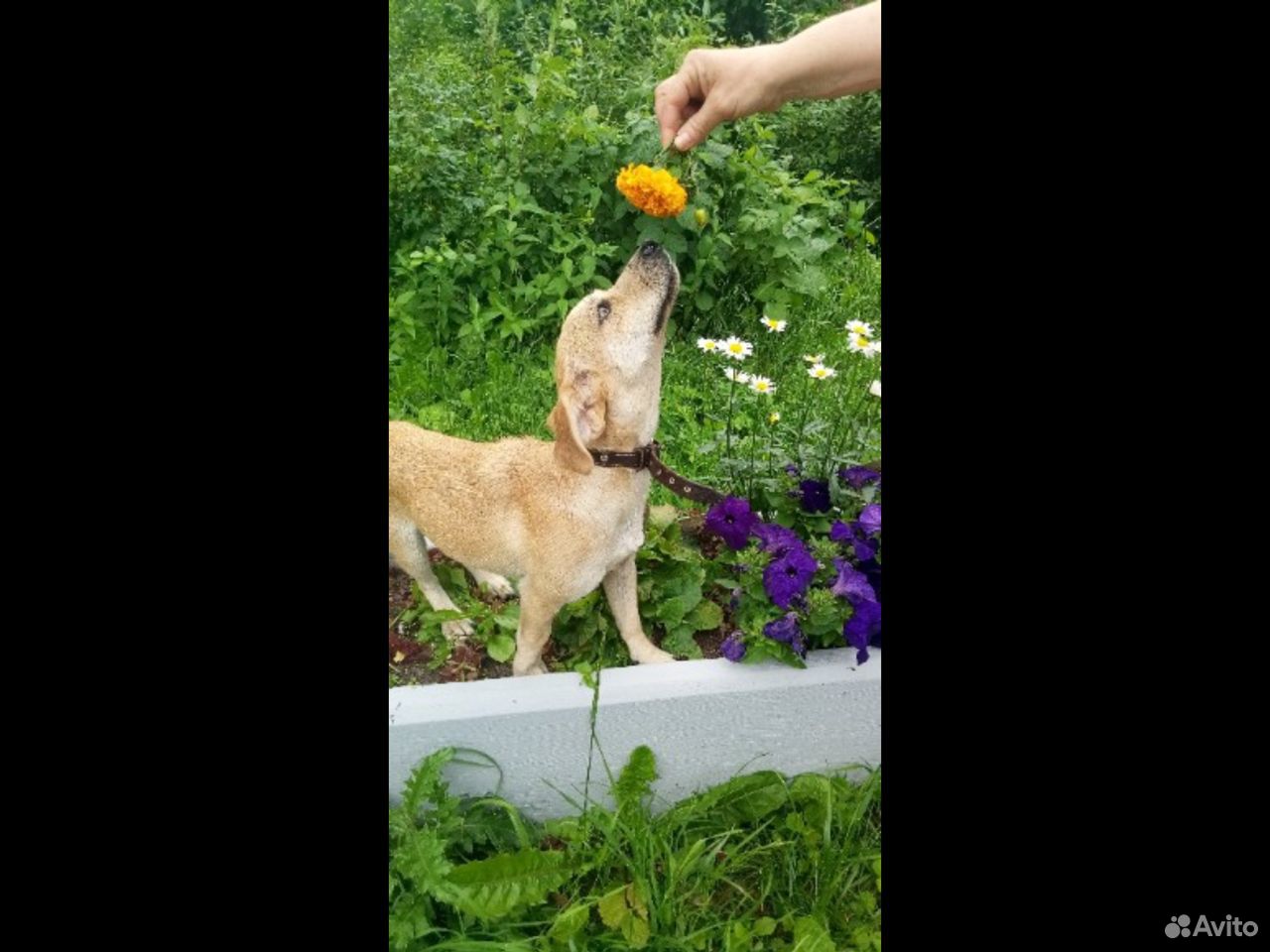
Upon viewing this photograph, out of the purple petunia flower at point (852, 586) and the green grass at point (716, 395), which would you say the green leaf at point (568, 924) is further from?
the green grass at point (716, 395)

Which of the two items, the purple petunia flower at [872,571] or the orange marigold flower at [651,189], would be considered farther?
the purple petunia flower at [872,571]

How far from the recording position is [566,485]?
4.15 feet

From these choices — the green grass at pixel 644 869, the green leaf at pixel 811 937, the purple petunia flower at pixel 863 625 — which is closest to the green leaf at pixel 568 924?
the green grass at pixel 644 869

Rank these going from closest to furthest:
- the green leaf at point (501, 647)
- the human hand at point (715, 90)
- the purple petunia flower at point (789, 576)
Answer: the human hand at point (715, 90) → the purple petunia flower at point (789, 576) → the green leaf at point (501, 647)

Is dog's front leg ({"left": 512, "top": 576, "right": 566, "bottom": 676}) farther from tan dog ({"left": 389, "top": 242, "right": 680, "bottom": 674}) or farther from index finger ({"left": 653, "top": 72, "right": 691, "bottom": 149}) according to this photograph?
index finger ({"left": 653, "top": 72, "right": 691, "bottom": 149})

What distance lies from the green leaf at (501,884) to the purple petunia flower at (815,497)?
671 millimetres

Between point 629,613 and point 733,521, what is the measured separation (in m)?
0.21

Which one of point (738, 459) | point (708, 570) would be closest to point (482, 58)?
point (738, 459)

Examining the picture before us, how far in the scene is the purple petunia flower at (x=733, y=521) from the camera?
1456 millimetres

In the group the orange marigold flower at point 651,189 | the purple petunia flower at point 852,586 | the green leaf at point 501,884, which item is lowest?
the green leaf at point 501,884

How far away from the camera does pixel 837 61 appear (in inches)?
41.5

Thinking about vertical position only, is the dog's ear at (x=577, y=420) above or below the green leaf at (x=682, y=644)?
above

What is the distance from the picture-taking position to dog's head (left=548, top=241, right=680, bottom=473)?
3.82 ft

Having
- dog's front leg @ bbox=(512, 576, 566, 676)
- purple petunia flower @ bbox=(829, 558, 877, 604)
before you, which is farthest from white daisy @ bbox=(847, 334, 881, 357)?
dog's front leg @ bbox=(512, 576, 566, 676)
